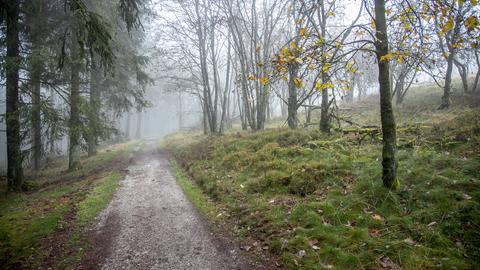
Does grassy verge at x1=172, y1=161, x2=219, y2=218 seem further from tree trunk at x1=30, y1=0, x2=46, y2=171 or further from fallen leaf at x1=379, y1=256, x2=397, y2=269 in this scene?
tree trunk at x1=30, y1=0, x2=46, y2=171

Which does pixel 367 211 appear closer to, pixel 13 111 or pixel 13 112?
pixel 13 112

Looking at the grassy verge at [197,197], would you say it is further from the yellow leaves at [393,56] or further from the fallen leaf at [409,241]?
the yellow leaves at [393,56]

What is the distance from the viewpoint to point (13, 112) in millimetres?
11977

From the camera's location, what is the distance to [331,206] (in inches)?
258

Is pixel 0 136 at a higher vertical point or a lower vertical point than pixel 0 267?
higher

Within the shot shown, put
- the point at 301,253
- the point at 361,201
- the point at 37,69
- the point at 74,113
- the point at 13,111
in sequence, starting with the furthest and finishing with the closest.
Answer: the point at 74,113 → the point at 37,69 → the point at 13,111 → the point at 361,201 → the point at 301,253

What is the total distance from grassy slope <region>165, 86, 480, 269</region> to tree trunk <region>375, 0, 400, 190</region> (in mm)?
387

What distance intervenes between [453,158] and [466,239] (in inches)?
112

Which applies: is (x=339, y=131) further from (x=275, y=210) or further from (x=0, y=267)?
(x=0, y=267)

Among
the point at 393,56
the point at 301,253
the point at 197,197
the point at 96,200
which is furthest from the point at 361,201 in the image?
the point at 96,200

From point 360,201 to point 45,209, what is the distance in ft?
29.2

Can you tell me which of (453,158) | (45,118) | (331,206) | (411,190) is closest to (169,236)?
(331,206)

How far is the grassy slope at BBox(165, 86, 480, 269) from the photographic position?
493 centimetres

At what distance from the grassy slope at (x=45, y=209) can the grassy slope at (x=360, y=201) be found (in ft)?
12.1
